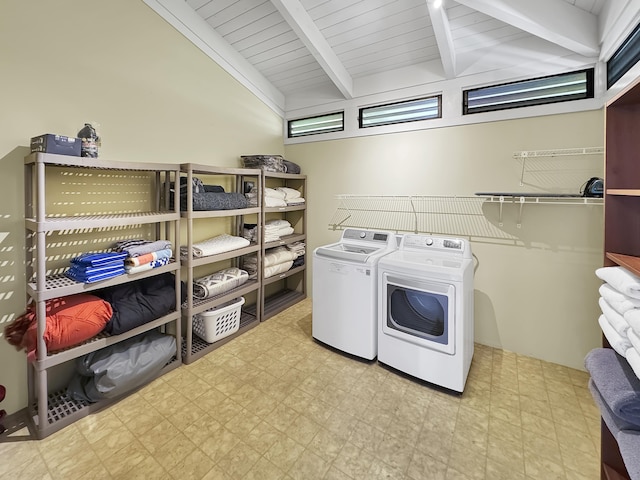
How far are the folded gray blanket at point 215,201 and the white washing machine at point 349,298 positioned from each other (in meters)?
0.89

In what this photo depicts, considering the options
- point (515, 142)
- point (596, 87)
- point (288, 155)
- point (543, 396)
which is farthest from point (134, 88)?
point (543, 396)

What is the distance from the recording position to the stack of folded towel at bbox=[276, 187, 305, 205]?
3.46 m

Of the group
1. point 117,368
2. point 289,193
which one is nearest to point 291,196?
point 289,193

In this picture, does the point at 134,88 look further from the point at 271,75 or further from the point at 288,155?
the point at 288,155

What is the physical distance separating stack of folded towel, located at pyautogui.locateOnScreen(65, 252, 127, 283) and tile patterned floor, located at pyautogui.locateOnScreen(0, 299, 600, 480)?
864 mm

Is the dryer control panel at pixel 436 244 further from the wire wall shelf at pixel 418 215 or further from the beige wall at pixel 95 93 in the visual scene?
the beige wall at pixel 95 93

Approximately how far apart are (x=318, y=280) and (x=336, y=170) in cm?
150

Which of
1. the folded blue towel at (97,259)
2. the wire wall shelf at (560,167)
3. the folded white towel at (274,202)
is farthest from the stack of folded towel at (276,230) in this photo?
the wire wall shelf at (560,167)

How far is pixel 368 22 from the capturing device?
249 cm

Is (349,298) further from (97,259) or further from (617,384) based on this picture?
(97,259)

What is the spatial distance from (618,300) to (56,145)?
8.77ft

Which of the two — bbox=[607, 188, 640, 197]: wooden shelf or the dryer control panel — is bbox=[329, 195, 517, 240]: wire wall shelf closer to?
the dryer control panel

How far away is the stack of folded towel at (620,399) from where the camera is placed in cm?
84

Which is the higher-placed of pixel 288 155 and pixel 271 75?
pixel 271 75
